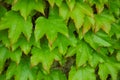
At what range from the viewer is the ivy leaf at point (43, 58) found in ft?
5.77

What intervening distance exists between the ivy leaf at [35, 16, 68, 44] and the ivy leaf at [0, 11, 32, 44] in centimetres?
7

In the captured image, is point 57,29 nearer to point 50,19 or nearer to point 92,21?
point 50,19

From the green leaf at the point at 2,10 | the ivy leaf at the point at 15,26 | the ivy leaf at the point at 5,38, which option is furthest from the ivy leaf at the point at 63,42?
the green leaf at the point at 2,10

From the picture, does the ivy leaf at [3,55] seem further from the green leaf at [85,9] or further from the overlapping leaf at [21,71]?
the green leaf at [85,9]

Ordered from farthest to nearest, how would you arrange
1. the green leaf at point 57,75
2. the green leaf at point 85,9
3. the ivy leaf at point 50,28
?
the green leaf at point 57,75 < the green leaf at point 85,9 < the ivy leaf at point 50,28

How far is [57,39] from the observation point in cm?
179

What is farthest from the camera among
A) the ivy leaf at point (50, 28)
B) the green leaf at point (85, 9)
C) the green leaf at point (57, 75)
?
the green leaf at point (57, 75)

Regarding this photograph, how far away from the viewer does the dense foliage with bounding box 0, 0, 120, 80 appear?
5.71 ft

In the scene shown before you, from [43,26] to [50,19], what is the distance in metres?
0.11

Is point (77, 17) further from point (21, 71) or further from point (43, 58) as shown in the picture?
point (21, 71)

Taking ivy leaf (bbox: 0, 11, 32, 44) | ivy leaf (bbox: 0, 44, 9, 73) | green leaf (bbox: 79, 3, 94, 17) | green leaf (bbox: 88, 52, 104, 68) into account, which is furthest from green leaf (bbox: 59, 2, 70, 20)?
ivy leaf (bbox: 0, 44, 9, 73)

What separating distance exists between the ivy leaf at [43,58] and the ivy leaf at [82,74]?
0.78 ft

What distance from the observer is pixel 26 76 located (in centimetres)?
185

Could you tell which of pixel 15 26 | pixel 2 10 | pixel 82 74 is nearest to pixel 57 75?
pixel 82 74
